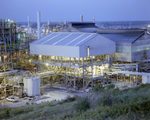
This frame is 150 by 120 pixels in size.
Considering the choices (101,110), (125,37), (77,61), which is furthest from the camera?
(125,37)

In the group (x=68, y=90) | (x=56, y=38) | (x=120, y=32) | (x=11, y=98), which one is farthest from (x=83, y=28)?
(x=11, y=98)

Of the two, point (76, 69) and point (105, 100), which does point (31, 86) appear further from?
point (105, 100)

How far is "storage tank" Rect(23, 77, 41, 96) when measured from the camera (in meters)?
32.9

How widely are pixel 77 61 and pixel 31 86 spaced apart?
8.11m

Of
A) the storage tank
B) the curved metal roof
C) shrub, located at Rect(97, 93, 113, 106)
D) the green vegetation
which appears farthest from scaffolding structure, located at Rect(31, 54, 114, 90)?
shrub, located at Rect(97, 93, 113, 106)

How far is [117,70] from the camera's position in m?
38.1

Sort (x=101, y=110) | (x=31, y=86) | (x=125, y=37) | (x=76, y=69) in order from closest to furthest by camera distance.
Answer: (x=101, y=110)
(x=31, y=86)
(x=76, y=69)
(x=125, y=37)

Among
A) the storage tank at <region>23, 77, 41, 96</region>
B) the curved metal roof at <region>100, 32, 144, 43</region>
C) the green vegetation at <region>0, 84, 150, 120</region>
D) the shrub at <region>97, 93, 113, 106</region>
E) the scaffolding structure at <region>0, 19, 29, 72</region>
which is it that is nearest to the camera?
the green vegetation at <region>0, 84, 150, 120</region>

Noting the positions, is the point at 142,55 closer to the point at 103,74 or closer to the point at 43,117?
the point at 103,74

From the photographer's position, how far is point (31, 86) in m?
32.9

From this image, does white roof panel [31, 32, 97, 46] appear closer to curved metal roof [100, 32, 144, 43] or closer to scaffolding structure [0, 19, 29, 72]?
scaffolding structure [0, 19, 29, 72]

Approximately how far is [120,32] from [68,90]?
685 inches

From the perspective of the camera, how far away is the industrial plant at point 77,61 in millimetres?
34469

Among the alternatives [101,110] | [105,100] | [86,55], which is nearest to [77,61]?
[86,55]
